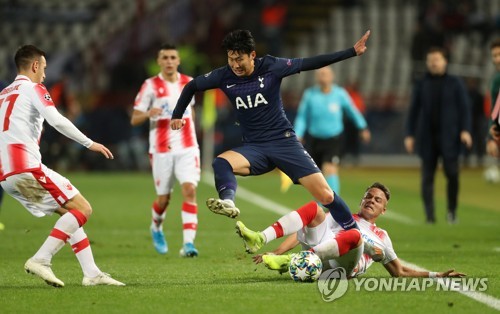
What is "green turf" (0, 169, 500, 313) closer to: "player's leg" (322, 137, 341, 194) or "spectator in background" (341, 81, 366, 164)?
"player's leg" (322, 137, 341, 194)

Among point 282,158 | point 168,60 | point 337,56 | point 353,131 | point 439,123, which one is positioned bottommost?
point 353,131

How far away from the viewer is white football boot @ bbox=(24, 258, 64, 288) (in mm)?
8750

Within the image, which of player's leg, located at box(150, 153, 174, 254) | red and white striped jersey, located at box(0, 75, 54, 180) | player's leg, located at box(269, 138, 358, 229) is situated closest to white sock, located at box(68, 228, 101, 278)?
red and white striped jersey, located at box(0, 75, 54, 180)

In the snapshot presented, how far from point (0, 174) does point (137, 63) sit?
23.8 meters

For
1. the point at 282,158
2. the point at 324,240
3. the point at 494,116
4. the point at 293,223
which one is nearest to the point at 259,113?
the point at 282,158

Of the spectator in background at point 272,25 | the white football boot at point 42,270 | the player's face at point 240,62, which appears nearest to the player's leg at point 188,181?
the player's face at point 240,62

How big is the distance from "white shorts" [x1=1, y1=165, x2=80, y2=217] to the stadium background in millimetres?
19473

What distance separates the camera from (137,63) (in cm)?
3262

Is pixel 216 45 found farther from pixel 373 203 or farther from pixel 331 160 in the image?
pixel 373 203

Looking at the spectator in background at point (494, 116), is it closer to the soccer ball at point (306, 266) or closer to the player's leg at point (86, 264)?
the soccer ball at point (306, 266)

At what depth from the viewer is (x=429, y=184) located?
1606 centimetres

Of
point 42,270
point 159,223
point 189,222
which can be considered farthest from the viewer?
point 159,223

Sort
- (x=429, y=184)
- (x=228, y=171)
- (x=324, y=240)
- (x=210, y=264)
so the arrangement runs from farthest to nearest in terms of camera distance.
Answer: (x=429, y=184) < (x=210, y=264) < (x=228, y=171) < (x=324, y=240)

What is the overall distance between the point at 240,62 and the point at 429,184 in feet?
23.2
